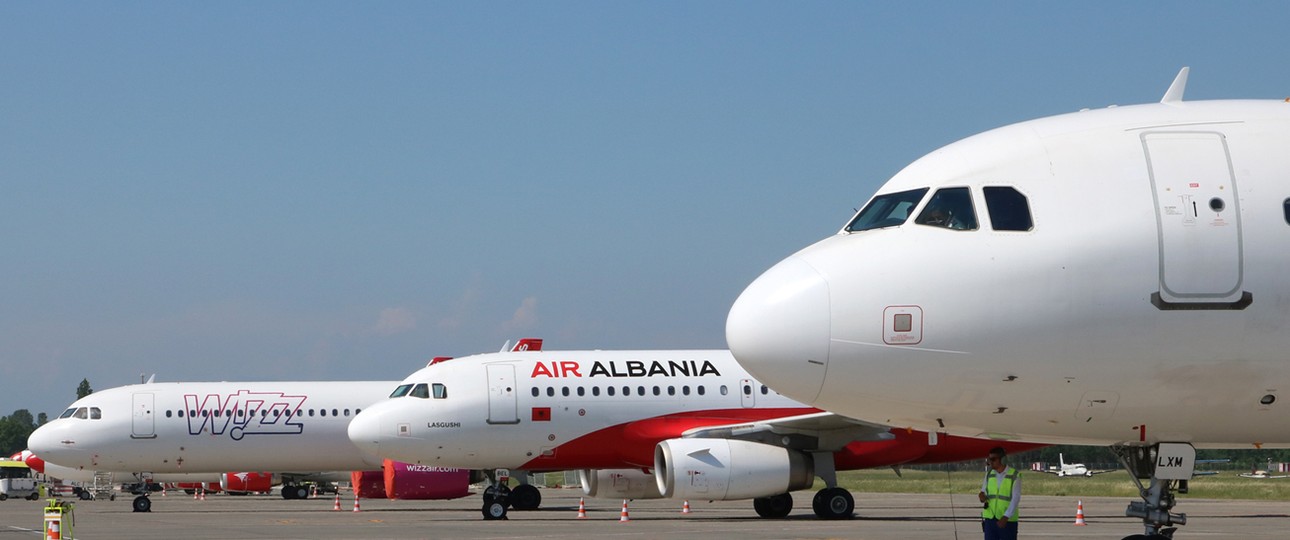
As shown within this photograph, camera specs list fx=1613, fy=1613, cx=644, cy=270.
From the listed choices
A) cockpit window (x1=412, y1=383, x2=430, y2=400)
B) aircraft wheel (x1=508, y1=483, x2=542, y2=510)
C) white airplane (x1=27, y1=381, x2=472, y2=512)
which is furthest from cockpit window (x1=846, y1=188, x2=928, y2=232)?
white airplane (x1=27, y1=381, x2=472, y2=512)

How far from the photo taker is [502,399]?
29.5 m

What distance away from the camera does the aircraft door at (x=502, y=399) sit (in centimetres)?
2936

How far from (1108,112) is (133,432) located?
29.2 m

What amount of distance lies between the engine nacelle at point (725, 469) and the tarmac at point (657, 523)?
0.60 metres

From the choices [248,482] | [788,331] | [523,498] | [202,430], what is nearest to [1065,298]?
[788,331]

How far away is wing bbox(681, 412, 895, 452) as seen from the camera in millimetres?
27016

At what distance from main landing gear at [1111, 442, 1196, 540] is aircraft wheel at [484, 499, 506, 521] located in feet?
66.5

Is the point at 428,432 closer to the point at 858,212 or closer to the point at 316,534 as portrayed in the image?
the point at 316,534

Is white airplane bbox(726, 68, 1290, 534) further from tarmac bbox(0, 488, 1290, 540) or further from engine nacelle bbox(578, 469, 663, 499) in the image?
engine nacelle bbox(578, 469, 663, 499)

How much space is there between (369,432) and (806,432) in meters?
8.13

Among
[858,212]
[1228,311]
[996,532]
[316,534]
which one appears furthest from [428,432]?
[1228,311]

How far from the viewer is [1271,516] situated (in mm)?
31297

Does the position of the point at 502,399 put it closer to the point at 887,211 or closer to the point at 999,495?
the point at 999,495

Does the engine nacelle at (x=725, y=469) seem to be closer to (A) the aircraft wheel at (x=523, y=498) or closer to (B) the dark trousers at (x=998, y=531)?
(A) the aircraft wheel at (x=523, y=498)
